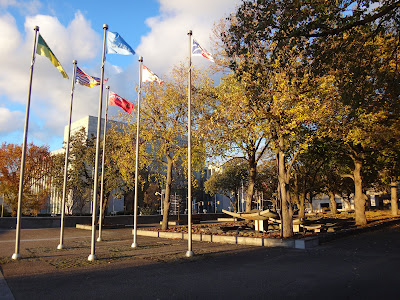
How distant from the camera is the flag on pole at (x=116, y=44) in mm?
13914

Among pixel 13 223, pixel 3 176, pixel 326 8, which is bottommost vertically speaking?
pixel 13 223

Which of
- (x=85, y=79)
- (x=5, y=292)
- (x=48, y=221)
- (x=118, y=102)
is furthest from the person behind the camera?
(x=48, y=221)

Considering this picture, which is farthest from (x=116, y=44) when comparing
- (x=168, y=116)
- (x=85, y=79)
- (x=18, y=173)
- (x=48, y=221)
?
(x=18, y=173)

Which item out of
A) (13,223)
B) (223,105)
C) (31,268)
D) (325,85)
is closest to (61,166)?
(13,223)

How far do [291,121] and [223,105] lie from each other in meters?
3.40

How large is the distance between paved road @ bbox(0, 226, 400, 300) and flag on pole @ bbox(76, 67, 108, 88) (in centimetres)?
864

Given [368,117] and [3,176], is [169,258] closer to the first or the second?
[368,117]


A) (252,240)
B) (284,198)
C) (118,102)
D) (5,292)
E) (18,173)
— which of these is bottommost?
(5,292)

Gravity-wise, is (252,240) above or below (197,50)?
below

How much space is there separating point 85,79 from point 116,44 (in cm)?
252

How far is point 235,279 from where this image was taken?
8336 mm

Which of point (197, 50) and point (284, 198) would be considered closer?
point (197, 50)

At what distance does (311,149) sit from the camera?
74.3 feet

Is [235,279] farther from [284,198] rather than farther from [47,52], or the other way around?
[47,52]
